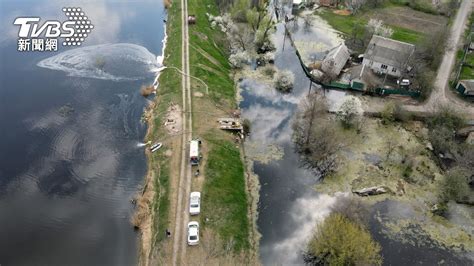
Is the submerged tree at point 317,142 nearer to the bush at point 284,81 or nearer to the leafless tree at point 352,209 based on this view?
the leafless tree at point 352,209

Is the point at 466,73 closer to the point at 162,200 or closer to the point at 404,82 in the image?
the point at 404,82

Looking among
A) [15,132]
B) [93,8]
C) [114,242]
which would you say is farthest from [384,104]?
[93,8]

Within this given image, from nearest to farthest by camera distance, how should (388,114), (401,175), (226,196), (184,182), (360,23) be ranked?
(226,196) → (184,182) → (401,175) → (388,114) → (360,23)

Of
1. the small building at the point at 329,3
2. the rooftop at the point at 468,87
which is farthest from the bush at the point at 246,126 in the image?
the small building at the point at 329,3

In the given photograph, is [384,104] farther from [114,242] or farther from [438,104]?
[114,242]

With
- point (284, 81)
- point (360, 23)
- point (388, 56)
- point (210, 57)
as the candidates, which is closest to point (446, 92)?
point (388, 56)

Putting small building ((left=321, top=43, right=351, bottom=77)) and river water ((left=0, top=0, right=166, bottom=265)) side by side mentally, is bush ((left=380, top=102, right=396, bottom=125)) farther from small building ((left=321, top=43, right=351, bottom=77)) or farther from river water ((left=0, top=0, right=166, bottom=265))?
river water ((left=0, top=0, right=166, bottom=265))

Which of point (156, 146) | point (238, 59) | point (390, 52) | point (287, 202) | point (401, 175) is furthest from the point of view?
point (238, 59)
